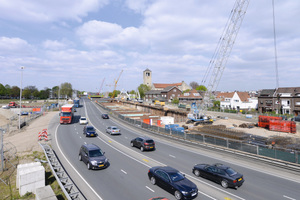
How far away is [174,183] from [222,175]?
4123 mm

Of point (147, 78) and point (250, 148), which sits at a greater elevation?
point (147, 78)

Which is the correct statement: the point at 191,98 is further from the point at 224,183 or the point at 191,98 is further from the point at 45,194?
the point at 45,194

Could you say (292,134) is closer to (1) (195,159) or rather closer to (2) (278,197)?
(1) (195,159)

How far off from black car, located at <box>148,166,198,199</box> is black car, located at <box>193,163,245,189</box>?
275 cm

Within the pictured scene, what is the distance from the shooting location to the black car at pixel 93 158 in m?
16.4

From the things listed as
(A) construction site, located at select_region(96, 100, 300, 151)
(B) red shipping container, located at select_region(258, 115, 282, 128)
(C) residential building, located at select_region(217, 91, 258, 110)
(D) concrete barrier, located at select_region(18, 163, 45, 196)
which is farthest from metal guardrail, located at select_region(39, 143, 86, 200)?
(C) residential building, located at select_region(217, 91, 258, 110)

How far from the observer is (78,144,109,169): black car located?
1644 centimetres

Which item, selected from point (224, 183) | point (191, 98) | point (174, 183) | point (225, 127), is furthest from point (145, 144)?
point (191, 98)

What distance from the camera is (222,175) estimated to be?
544 inches

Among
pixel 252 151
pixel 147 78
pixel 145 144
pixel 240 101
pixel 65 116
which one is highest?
pixel 147 78

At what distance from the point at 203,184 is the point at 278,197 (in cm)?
499

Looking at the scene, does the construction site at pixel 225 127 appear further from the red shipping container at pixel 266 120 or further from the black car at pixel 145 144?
the black car at pixel 145 144

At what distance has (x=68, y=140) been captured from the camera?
1102 inches

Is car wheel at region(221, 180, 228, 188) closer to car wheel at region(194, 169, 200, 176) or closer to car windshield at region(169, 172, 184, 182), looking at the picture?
car wheel at region(194, 169, 200, 176)
